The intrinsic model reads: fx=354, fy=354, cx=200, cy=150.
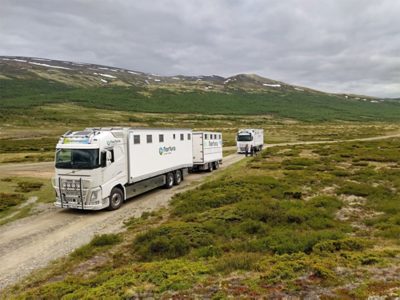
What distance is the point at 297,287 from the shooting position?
8.04 metres

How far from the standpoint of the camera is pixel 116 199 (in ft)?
66.2

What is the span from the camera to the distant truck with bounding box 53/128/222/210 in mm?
18500

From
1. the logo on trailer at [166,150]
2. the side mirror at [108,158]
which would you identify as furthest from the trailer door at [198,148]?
the side mirror at [108,158]

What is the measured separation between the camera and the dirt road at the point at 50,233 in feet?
40.3

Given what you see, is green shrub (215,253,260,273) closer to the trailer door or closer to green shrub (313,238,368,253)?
green shrub (313,238,368,253)

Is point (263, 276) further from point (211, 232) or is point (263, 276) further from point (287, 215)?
point (287, 215)

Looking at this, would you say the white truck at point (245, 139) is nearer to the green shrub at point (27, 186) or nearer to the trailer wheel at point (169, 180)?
the trailer wheel at point (169, 180)

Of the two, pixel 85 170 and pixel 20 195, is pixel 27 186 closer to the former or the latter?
pixel 20 195

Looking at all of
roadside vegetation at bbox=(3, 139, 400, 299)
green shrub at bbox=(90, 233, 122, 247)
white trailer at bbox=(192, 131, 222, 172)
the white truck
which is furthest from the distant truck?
the white truck

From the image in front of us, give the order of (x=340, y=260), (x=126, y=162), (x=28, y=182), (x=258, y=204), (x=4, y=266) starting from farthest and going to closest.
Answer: (x=28, y=182) → (x=126, y=162) → (x=258, y=204) → (x=4, y=266) → (x=340, y=260)

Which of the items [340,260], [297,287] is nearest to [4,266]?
[297,287]

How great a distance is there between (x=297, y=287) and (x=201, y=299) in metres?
2.20

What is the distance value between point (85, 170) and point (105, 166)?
1101mm

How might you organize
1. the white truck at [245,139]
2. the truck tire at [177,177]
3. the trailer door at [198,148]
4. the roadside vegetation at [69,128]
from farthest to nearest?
1. the roadside vegetation at [69,128]
2. the white truck at [245,139]
3. the trailer door at [198,148]
4. the truck tire at [177,177]
